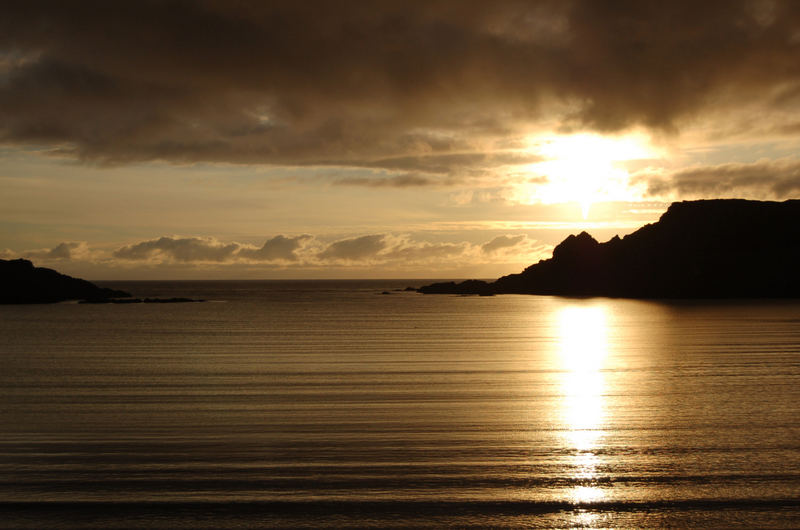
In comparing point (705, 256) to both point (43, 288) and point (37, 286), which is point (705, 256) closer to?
point (43, 288)

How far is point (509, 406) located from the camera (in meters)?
22.6

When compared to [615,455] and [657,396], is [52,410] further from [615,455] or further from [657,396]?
[657,396]

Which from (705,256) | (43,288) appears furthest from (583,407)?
(43,288)

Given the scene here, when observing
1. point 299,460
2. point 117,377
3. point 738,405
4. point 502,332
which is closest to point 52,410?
point 117,377

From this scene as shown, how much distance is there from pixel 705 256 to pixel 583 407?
14863 centimetres

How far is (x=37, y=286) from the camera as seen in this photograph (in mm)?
148250

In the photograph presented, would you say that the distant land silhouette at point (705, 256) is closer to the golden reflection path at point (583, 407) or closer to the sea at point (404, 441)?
the golden reflection path at point (583, 407)

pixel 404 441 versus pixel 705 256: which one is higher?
pixel 705 256

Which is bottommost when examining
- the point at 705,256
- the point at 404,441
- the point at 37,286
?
the point at 404,441

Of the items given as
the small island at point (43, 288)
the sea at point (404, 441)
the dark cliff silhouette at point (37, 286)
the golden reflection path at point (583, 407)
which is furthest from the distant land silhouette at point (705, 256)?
the sea at point (404, 441)

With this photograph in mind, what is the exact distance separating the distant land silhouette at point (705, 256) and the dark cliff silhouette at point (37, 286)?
398 feet

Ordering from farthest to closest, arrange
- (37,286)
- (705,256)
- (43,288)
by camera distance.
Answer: (705,256) → (43,288) → (37,286)

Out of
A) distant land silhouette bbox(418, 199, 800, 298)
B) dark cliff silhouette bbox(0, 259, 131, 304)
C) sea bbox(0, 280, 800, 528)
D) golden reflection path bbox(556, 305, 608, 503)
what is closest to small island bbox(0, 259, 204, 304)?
dark cliff silhouette bbox(0, 259, 131, 304)

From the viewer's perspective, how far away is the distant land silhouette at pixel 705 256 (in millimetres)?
150375
